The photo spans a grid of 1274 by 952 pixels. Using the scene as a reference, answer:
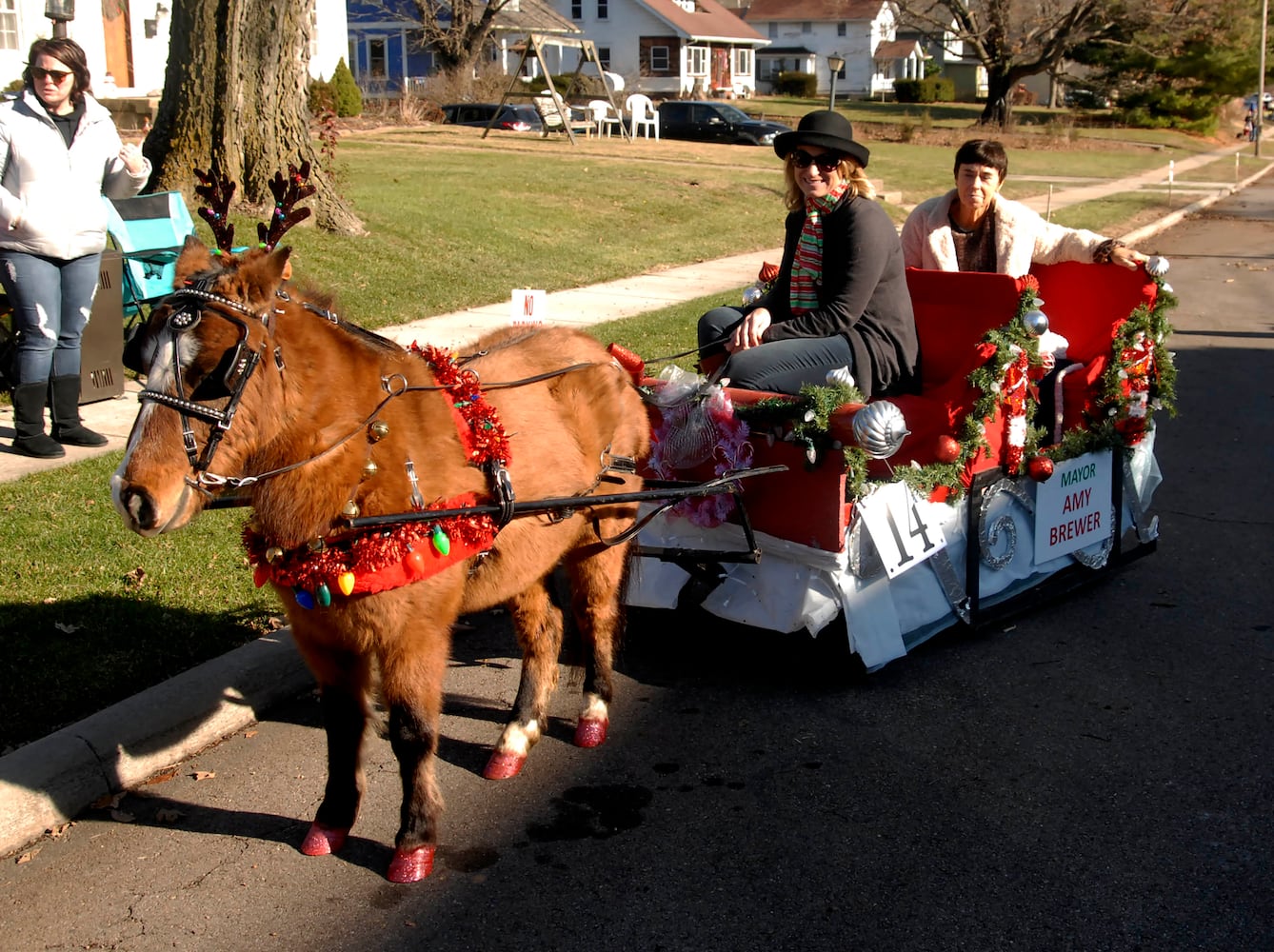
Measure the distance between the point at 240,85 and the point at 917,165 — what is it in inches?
915

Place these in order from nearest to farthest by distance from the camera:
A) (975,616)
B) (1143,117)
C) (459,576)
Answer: (459,576) → (975,616) → (1143,117)

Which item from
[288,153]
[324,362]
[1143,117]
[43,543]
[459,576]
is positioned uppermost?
[1143,117]

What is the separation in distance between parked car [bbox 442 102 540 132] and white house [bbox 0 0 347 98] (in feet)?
25.8

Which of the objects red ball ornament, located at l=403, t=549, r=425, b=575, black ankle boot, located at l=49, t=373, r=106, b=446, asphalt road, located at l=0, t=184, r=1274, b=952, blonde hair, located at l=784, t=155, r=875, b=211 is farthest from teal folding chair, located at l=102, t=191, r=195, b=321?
red ball ornament, located at l=403, t=549, r=425, b=575

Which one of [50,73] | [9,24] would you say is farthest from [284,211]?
[9,24]

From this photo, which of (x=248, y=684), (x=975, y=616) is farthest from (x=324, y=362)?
(x=975, y=616)

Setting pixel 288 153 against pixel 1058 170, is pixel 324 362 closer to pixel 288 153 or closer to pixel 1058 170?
pixel 288 153

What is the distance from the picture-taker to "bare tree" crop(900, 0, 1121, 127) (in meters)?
48.3

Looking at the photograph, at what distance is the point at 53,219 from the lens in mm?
6996

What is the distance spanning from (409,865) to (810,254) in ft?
10.5

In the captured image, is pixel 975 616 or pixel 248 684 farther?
pixel 975 616

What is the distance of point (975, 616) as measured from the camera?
551cm

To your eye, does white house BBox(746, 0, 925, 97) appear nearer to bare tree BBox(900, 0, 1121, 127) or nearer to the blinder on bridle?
bare tree BBox(900, 0, 1121, 127)

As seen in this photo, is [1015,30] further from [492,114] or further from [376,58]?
[376,58]
